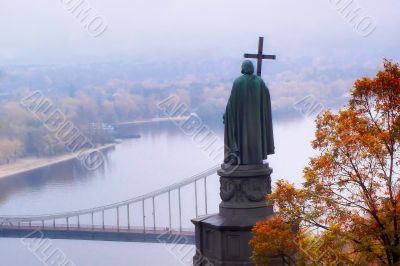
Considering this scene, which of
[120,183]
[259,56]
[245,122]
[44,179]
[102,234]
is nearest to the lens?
[245,122]

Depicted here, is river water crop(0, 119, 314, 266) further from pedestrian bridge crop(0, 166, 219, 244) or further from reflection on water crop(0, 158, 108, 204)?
pedestrian bridge crop(0, 166, 219, 244)

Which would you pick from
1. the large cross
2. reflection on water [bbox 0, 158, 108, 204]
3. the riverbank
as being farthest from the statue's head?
the riverbank

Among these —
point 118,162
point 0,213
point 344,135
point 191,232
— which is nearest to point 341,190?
point 344,135

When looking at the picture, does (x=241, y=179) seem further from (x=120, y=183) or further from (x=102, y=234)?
(x=120, y=183)

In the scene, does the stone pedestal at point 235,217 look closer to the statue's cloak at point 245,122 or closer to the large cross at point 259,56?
the statue's cloak at point 245,122

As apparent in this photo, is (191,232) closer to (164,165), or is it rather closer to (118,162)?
(164,165)

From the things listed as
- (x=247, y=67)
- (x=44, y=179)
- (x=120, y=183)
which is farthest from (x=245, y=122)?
(x=44, y=179)

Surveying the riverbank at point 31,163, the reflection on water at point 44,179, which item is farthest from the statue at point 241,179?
the riverbank at point 31,163
